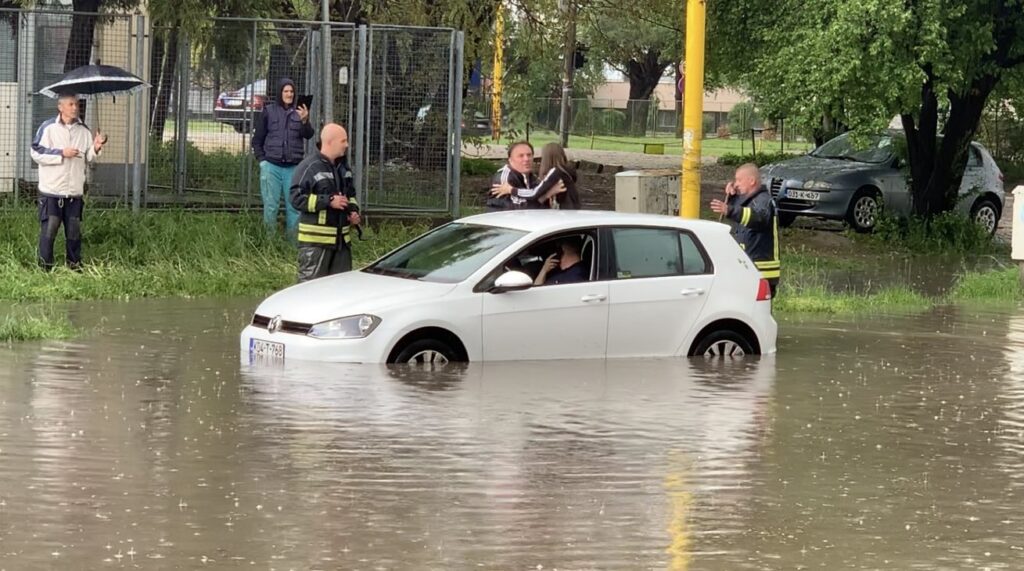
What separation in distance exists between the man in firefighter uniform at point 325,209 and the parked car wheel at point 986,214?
14.8 metres

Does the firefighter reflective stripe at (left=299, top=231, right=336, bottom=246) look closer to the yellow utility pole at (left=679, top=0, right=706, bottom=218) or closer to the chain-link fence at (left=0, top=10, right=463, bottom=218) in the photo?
the yellow utility pole at (left=679, top=0, right=706, bottom=218)

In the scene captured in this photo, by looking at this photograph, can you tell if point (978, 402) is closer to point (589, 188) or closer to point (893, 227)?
point (893, 227)

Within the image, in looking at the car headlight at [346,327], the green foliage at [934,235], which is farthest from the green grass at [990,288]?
the car headlight at [346,327]

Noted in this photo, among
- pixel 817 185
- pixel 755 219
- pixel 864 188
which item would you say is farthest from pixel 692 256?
pixel 864 188

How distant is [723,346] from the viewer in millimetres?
13000

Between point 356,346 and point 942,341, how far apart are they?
6.00 meters

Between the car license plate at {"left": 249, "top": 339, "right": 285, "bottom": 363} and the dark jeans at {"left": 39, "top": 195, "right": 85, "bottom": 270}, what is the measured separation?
Result: 5454 mm

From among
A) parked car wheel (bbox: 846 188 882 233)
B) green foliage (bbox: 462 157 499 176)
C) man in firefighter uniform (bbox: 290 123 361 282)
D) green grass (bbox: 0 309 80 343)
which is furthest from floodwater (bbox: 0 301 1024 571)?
green foliage (bbox: 462 157 499 176)

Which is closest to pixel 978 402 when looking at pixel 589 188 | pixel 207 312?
pixel 207 312

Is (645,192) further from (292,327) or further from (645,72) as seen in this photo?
(645,72)

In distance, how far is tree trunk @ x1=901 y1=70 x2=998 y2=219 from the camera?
25.3 meters

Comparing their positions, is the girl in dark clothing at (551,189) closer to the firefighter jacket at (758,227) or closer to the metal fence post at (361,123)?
the firefighter jacket at (758,227)

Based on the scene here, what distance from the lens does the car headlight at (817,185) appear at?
26281mm

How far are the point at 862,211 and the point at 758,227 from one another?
12192mm
